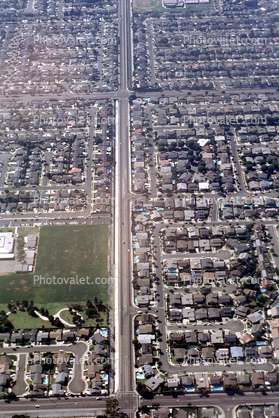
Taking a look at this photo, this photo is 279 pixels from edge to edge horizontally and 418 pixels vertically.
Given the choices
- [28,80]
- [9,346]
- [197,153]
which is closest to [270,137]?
[197,153]

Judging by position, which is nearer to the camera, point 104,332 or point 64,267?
point 104,332

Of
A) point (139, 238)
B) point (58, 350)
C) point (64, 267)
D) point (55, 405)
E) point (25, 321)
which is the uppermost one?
point (139, 238)

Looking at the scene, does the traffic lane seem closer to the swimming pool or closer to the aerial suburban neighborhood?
the aerial suburban neighborhood

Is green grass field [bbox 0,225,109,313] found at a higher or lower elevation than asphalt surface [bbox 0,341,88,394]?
higher

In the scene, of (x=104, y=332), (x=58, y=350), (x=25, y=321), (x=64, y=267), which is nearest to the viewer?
(x=58, y=350)

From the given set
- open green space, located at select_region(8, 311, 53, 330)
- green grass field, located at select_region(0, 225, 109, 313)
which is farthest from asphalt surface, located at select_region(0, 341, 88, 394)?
green grass field, located at select_region(0, 225, 109, 313)

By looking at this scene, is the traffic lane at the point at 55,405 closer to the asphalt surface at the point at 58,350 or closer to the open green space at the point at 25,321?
the asphalt surface at the point at 58,350

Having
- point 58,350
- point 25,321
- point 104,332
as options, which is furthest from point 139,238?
point 25,321

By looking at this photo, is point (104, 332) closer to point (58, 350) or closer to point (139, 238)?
point (58, 350)
